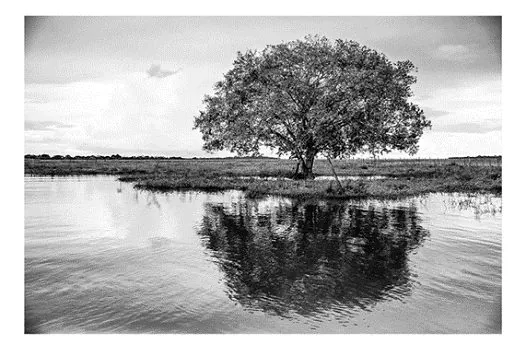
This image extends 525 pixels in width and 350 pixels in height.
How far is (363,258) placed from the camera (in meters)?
10.7

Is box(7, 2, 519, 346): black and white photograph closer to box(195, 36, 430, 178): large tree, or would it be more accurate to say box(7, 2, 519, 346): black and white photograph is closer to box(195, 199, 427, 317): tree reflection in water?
box(195, 199, 427, 317): tree reflection in water

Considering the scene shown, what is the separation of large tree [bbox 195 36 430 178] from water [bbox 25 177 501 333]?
1094 cm

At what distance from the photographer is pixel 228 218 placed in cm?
1603

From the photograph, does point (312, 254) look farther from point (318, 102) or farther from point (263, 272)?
point (318, 102)

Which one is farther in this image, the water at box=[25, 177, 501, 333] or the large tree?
the large tree

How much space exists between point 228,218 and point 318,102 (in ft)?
41.8

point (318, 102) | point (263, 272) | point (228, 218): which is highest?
point (318, 102)

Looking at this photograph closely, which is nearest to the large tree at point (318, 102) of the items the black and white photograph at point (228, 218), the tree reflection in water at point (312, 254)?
the black and white photograph at point (228, 218)

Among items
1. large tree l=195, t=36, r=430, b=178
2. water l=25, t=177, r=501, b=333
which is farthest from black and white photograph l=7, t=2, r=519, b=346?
large tree l=195, t=36, r=430, b=178

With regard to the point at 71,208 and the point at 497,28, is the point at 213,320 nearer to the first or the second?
the point at 497,28

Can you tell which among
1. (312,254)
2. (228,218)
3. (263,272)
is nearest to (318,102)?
(228,218)

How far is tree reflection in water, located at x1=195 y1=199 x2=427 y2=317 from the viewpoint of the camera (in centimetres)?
823

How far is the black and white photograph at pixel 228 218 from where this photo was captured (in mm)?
7801

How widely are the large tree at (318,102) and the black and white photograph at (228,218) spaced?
6.16 m
